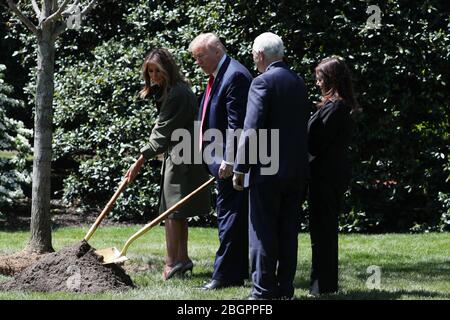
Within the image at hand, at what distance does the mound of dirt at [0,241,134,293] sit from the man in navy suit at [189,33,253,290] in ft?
2.47

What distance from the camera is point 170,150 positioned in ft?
25.4

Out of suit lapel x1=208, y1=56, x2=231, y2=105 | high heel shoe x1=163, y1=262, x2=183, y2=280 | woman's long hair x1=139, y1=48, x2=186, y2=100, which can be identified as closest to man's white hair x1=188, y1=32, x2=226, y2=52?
suit lapel x1=208, y1=56, x2=231, y2=105

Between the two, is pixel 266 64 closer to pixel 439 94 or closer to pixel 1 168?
pixel 439 94

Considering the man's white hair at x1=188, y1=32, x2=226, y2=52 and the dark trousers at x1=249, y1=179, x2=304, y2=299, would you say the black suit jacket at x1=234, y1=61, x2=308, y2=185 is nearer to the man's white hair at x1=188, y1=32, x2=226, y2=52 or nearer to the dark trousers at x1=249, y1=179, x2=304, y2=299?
the dark trousers at x1=249, y1=179, x2=304, y2=299

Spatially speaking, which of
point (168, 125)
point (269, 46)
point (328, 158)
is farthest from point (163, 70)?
point (328, 158)

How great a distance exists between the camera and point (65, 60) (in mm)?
13523

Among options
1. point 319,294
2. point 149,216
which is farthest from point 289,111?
point 149,216

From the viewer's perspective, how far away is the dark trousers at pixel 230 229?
7.12 m

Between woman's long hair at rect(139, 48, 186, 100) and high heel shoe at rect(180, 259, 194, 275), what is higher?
woman's long hair at rect(139, 48, 186, 100)

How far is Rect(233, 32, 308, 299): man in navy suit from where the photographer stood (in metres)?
6.33

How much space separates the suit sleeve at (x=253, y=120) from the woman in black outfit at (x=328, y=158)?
61 centimetres

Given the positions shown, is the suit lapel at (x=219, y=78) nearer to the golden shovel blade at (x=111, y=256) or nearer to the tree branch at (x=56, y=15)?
the golden shovel blade at (x=111, y=256)

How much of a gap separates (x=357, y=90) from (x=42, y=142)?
173 inches

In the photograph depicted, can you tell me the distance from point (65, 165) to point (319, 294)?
9.27m
